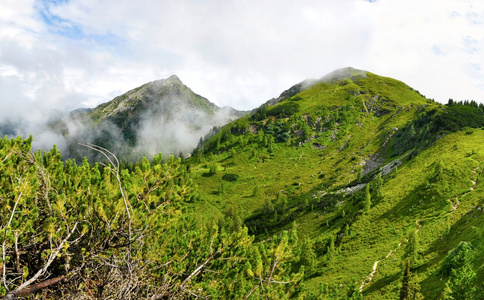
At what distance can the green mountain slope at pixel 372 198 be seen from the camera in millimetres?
56281

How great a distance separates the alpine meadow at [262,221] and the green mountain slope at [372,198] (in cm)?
50

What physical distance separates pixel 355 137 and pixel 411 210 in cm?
12585

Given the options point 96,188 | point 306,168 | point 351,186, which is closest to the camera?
point 96,188

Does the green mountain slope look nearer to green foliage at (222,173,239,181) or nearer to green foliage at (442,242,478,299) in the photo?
green foliage at (222,173,239,181)

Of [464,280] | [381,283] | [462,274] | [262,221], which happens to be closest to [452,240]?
[381,283]

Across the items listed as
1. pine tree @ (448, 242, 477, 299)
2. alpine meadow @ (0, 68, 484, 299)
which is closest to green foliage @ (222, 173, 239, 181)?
alpine meadow @ (0, 68, 484, 299)

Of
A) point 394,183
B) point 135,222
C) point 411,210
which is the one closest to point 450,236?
point 411,210

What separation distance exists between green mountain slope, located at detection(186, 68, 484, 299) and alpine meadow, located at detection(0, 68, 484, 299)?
0.50 meters

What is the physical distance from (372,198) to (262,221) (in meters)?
47.6

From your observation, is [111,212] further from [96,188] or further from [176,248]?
[176,248]

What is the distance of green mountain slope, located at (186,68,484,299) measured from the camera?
5628cm

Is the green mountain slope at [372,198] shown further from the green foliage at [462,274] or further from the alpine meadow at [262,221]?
the green foliage at [462,274]

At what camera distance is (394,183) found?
93375 millimetres

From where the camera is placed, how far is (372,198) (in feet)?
296
